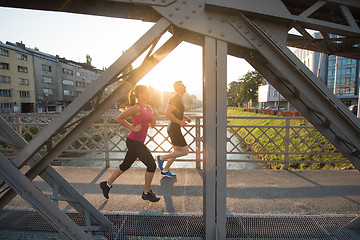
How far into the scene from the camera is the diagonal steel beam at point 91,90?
69.9 inches

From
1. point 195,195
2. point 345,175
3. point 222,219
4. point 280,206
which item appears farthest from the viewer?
point 345,175

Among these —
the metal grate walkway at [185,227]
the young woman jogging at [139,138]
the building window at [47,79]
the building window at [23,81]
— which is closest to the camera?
the metal grate walkway at [185,227]

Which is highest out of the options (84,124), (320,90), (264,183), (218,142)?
(320,90)

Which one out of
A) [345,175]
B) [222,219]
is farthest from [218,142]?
[345,175]

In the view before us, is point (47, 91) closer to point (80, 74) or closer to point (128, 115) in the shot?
point (80, 74)

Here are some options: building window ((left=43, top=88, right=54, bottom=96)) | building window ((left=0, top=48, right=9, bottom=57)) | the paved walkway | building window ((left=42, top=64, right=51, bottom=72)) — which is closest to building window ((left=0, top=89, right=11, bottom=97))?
building window ((left=0, top=48, right=9, bottom=57))

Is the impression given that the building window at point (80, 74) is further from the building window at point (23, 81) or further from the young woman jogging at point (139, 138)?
the young woman jogging at point (139, 138)

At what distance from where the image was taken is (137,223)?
8.33ft

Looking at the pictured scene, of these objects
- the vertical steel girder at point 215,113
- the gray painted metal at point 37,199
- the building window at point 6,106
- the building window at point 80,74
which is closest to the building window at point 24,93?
the building window at point 6,106

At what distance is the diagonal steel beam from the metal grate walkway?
1229 millimetres

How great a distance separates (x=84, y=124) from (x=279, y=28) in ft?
7.64

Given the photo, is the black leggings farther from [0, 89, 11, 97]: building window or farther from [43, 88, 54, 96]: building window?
[43, 88, 54, 96]: building window

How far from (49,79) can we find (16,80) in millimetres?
8753

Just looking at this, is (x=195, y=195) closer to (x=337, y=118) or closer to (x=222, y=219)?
(x=222, y=219)
